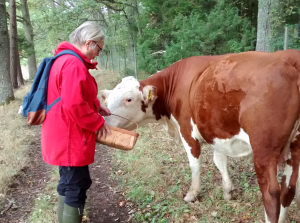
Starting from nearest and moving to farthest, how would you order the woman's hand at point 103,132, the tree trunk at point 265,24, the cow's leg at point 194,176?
the woman's hand at point 103,132
the cow's leg at point 194,176
the tree trunk at point 265,24

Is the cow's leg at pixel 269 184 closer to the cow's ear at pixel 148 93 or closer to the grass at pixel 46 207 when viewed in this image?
the cow's ear at pixel 148 93

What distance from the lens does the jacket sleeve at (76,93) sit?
6.59 ft

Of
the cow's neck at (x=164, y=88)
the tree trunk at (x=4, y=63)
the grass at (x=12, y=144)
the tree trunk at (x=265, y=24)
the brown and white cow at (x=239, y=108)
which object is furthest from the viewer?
the tree trunk at (x=4, y=63)

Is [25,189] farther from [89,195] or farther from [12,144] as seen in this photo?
[12,144]

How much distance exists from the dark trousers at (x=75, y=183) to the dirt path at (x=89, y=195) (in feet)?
3.07

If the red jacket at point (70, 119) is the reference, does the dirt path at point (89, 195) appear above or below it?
below

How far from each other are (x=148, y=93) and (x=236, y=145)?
4.42ft

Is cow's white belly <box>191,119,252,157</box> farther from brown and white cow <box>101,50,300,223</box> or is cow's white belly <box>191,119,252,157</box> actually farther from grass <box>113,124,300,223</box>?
grass <box>113,124,300,223</box>

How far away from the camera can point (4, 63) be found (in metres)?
8.58

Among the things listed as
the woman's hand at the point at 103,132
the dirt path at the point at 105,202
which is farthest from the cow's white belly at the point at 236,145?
the dirt path at the point at 105,202

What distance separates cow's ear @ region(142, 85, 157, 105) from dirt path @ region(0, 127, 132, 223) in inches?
58.7

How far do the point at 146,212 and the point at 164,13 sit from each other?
8455mm

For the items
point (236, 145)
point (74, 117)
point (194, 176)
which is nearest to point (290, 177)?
point (236, 145)

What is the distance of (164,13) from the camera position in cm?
996
